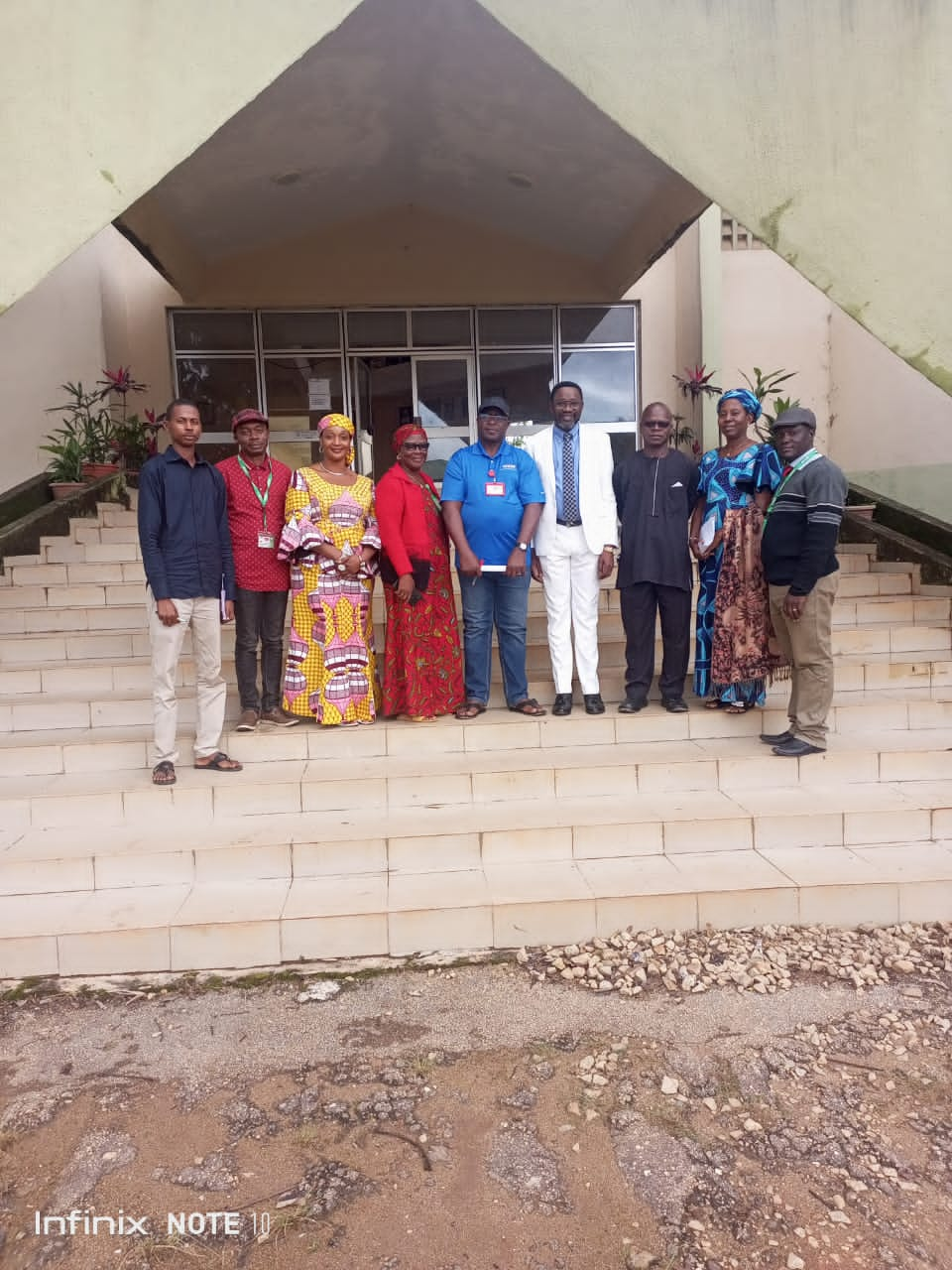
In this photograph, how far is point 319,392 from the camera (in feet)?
31.1

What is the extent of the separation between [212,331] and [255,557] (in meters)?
6.19

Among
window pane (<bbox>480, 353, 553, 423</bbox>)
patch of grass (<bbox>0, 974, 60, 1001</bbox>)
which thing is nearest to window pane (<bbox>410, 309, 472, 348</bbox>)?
window pane (<bbox>480, 353, 553, 423</bbox>)

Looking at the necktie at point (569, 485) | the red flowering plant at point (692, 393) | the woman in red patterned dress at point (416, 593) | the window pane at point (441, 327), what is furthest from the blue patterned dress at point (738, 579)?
the window pane at point (441, 327)

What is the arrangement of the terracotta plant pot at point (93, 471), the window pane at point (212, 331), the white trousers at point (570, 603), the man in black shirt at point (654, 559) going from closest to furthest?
the man in black shirt at point (654, 559)
the white trousers at point (570, 603)
the terracotta plant pot at point (93, 471)
the window pane at point (212, 331)

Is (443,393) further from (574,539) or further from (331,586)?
(331,586)

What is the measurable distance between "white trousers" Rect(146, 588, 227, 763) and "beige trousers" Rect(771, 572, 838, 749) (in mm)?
2747

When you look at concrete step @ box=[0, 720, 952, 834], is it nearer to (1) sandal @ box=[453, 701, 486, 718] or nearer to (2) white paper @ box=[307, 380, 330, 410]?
(1) sandal @ box=[453, 701, 486, 718]

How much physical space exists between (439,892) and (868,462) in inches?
316

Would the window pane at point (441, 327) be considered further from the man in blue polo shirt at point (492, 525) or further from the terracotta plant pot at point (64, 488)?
the man in blue polo shirt at point (492, 525)

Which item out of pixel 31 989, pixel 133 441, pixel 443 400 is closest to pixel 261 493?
pixel 31 989

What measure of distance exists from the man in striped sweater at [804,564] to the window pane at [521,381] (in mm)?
5921

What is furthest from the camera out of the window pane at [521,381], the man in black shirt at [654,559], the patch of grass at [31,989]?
the window pane at [521,381]

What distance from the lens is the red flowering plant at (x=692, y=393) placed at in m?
9.10

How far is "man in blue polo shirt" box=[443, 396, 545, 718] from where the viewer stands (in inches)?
171
